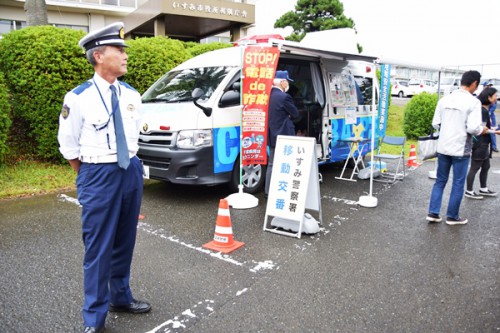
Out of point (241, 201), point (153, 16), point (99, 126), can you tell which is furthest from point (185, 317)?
point (153, 16)

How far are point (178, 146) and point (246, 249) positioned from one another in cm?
195

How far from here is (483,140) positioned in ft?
20.9

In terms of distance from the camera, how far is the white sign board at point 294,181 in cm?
474

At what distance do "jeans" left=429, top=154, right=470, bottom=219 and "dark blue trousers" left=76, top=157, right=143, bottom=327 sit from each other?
4014mm

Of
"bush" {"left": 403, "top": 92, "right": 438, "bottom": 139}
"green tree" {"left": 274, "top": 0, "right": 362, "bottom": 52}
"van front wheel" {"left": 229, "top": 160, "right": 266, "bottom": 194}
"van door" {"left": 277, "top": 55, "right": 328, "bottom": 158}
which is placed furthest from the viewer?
"green tree" {"left": 274, "top": 0, "right": 362, "bottom": 52}

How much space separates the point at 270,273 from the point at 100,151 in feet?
6.64

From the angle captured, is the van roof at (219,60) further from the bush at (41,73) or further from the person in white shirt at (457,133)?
the person in white shirt at (457,133)

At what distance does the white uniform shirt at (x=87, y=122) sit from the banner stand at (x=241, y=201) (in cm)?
325

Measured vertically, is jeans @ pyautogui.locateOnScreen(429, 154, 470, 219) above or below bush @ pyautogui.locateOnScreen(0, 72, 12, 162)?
below

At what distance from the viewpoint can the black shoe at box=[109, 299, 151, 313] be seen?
3.05 m

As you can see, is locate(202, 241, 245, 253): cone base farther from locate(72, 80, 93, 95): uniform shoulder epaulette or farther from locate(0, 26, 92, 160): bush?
locate(0, 26, 92, 160): bush

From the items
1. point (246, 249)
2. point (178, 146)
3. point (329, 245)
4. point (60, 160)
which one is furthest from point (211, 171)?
point (60, 160)

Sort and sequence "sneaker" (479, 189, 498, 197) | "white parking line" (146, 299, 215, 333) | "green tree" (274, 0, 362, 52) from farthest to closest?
"green tree" (274, 0, 362, 52) → "sneaker" (479, 189, 498, 197) → "white parking line" (146, 299, 215, 333)

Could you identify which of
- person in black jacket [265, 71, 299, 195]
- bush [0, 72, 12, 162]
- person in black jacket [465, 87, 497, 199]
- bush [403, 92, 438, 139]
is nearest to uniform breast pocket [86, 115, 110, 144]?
person in black jacket [265, 71, 299, 195]
